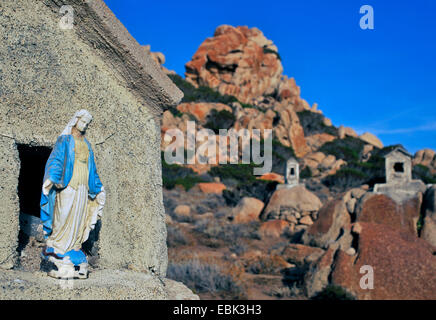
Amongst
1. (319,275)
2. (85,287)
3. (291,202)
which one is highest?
(291,202)

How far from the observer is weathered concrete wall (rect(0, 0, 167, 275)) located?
291 cm

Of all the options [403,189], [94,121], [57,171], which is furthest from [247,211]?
[57,171]

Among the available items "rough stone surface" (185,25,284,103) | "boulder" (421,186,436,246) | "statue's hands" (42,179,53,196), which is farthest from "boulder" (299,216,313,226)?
"rough stone surface" (185,25,284,103)

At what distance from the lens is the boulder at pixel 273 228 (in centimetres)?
1343

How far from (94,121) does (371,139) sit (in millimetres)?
43165

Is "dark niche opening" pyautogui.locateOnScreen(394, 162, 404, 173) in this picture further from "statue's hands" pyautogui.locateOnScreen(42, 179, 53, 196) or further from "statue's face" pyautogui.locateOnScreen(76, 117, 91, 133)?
"statue's hands" pyautogui.locateOnScreen(42, 179, 53, 196)

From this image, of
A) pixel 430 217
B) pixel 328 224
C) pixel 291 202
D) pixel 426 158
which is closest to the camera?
pixel 430 217

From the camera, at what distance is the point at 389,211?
34.9 feet

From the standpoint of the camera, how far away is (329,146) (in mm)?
37094

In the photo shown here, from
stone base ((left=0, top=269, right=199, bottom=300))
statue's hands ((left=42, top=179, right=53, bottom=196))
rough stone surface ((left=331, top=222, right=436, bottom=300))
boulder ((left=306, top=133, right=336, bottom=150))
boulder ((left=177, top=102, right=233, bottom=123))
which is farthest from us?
boulder ((left=306, top=133, right=336, bottom=150))

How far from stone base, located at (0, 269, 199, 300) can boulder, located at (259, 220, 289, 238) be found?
402 inches

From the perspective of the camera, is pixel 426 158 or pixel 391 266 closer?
pixel 391 266

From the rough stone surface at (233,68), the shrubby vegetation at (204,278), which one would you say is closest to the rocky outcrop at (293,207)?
the shrubby vegetation at (204,278)

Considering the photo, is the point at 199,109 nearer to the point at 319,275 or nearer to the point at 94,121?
the point at 319,275
